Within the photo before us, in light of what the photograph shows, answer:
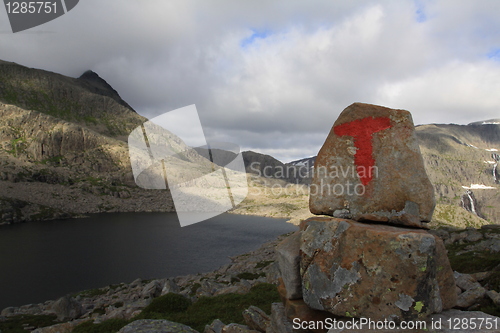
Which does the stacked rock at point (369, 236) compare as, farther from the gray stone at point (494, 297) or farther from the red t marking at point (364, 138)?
the gray stone at point (494, 297)

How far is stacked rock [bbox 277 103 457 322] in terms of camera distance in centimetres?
938

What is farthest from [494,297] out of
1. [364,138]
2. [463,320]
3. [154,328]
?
[154,328]

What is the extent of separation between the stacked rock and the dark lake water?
247ft

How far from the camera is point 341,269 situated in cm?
1030

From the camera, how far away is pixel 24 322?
40625 millimetres

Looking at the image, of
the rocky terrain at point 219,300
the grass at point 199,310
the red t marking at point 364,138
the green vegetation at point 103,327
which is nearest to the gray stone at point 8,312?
the rocky terrain at point 219,300

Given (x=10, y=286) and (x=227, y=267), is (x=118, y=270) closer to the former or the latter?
(x=10, y=286)

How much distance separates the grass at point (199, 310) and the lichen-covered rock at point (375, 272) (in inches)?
621

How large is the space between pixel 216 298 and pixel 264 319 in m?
19.7

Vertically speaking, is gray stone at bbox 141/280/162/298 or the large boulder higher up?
the large boulder

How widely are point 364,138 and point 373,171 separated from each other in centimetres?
157

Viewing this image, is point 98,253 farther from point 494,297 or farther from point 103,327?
point 494,297

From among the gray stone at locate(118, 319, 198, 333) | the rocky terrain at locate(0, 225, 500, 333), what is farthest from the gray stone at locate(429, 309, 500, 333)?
the gray stone at locate(118, 319, 198, 333)

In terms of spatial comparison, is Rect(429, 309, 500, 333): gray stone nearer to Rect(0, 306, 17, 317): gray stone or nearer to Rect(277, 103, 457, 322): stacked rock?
Rect(277, 103, 457, 322): stacked rock
